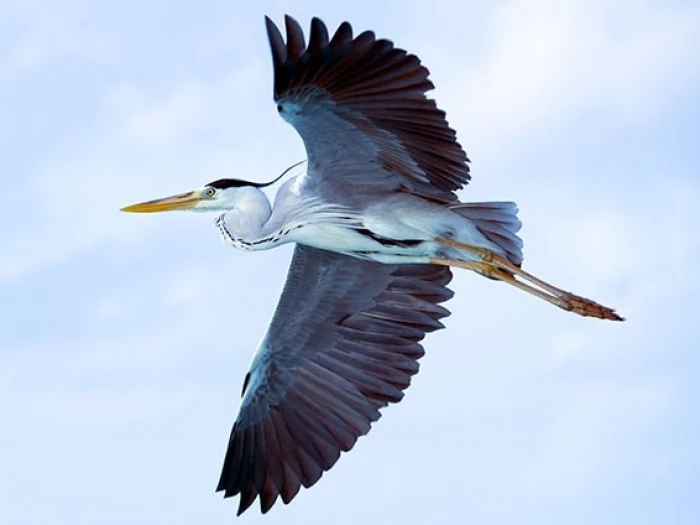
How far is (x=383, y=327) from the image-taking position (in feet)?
35.5

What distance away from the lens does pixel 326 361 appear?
1092 cm

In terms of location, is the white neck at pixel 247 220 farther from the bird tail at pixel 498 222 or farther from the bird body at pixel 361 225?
the bird tail at pixel 498 222

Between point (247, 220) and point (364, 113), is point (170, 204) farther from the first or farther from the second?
point (364, 113)

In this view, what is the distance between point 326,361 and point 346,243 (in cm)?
122

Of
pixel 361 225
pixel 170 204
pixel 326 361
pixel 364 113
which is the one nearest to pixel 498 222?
pixel 361 225

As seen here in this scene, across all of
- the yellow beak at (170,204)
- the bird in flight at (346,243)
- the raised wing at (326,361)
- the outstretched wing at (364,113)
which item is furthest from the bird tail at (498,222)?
the yellow beak at (170,204)

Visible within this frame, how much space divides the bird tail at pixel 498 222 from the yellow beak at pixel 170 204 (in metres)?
1.96

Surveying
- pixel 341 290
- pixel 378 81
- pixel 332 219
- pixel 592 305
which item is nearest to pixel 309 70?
pixel 378 81

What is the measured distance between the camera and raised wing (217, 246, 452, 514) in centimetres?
1069

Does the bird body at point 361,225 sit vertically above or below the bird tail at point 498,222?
below

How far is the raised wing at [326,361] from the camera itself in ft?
35.1

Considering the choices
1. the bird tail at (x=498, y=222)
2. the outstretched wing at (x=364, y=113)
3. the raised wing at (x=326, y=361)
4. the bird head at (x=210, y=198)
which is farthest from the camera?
the raised wing at (x=326, y=361)

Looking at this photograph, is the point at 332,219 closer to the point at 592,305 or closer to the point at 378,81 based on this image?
the point at 378,81

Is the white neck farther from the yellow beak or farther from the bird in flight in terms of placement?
the yellow beak
